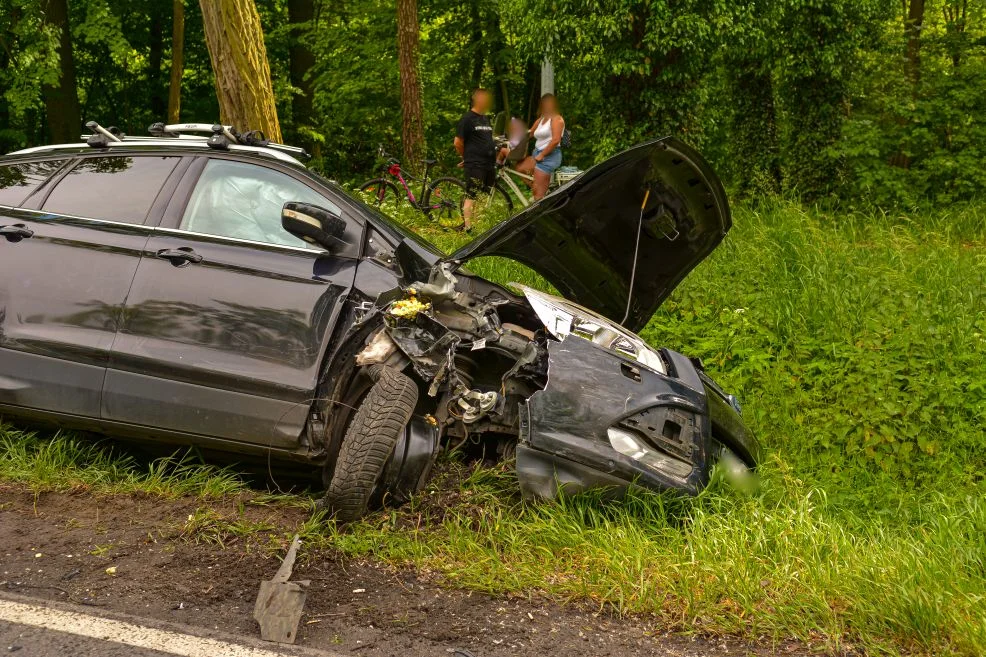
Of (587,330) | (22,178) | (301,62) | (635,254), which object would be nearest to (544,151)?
(635,254)

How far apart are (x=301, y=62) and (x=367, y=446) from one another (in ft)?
62.7

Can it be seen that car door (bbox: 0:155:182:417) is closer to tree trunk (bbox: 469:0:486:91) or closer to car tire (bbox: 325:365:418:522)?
car tire (bbox: 325:365:418:522)

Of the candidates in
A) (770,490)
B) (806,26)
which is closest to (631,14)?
(806,26)

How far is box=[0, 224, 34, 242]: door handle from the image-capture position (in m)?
5.11

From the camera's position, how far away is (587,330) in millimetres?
4930

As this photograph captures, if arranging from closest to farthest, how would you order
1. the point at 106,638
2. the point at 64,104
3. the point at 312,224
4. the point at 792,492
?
the point at 106,638 < the point at 312,224 < the point at 792,492 < the point at 64,104

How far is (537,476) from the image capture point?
14.3 ft

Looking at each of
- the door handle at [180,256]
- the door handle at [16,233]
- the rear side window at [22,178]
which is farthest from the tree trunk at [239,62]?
the door handle at [180,256]

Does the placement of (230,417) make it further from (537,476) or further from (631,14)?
(631,14)

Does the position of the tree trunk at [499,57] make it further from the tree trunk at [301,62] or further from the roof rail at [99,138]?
the roof rail at [99,138]

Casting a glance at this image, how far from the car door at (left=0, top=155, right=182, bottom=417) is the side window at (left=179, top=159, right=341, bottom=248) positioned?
234 mm

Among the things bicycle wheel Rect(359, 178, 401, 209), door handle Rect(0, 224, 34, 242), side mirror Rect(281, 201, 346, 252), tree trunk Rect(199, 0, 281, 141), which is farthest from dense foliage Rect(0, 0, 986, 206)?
door handle Rect(0, 224, 34, 242)

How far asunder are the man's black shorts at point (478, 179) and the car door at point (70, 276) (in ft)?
21.9

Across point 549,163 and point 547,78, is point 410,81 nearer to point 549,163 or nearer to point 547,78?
point 547,78
